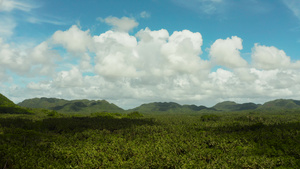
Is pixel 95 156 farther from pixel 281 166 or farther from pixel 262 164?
pixel 281 166

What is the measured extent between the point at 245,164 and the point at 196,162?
14433 mm

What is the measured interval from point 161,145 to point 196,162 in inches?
855

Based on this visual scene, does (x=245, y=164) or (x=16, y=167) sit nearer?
(x=16, y=167)

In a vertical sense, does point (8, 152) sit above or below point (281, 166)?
above

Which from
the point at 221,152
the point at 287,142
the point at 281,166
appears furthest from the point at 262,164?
the point at 287,142

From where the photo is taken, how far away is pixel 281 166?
203 ft

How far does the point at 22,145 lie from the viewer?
71.7m

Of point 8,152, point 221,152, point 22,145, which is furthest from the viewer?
point 221,152

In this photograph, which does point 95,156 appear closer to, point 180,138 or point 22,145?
point 22,145

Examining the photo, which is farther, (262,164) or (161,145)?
(161,145)

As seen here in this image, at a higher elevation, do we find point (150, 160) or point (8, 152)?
point (8, 152)

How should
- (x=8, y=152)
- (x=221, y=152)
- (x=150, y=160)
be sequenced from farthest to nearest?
1. (x=221, y=152)
2. (x=150, y=160)
3. (x=8, y=152)

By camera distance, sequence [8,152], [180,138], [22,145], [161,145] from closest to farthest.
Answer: [8,152], [22,145], [161,145], [180,138]

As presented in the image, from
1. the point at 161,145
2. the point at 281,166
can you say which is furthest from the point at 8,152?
the point at 281,166
